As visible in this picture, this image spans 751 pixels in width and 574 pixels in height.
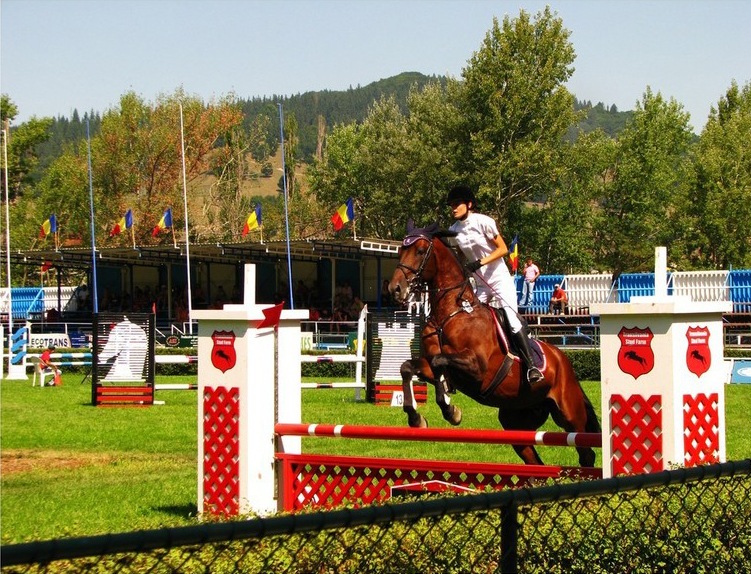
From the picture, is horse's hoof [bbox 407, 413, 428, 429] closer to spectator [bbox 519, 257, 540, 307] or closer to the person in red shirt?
the person in red shirt

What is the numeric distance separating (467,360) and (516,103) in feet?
163

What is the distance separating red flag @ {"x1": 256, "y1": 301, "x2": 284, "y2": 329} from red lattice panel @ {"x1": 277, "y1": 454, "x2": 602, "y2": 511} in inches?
42.4

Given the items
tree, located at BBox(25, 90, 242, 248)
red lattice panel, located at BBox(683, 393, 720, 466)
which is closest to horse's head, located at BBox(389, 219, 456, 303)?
red lattice panel, located at BBox(683, 393, 720, 466)

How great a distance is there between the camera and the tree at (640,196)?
6153 cm

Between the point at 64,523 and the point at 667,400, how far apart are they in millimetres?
5028

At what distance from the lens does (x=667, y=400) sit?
7.15 meters

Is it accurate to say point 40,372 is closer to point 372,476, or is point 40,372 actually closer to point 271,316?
point 271,316

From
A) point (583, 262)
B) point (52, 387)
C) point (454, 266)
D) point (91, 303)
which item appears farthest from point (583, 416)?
point (583, 262)

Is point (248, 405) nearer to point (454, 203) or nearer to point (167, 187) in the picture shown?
point (454, 203)

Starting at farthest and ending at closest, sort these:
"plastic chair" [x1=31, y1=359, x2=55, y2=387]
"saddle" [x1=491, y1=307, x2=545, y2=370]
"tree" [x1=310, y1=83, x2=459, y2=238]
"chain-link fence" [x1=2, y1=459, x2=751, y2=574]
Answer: "tree" [x1=310, y1=83, x2=459, y2=238]
"plastic chair" [x1=31, y1=359, x2=55, y2=387]
"saddle" [x1=491, y1=307, x2=545, y2=370]
"chain-link fence" [x1=2, y1=459, x2=751, y2=574]

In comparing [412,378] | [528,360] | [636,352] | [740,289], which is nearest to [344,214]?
[740,289]

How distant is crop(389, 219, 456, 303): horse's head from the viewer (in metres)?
10.7

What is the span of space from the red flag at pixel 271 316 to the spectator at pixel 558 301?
3153cm

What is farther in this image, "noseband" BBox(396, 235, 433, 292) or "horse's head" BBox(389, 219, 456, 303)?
"noseband" BBox(396, 235, 433, 292)
